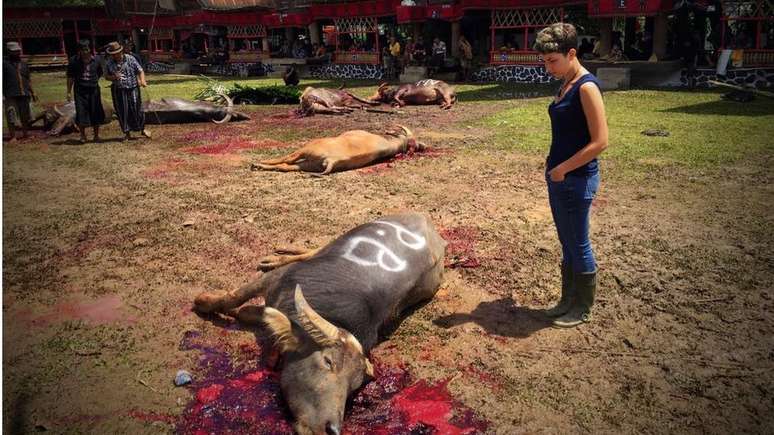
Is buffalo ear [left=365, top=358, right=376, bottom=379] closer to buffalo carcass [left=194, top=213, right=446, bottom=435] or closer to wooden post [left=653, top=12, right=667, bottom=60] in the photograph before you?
buffalo carcass [left=194, top=213, right=446, bottom=435]

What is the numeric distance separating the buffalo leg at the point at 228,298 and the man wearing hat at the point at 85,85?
25.2 feet

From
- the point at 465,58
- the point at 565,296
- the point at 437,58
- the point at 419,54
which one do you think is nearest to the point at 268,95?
the point at 437,58

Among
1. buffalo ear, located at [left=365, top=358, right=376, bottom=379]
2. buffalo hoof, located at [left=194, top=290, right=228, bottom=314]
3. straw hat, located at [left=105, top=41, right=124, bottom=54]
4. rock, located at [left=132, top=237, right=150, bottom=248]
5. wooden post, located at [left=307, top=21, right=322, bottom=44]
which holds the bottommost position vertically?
buffalo ear, located at [left=365, top=358, right=376, bottom=379]

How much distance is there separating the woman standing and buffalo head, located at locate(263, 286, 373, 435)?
1.64 metres

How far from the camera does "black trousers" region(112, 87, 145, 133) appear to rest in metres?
10.4

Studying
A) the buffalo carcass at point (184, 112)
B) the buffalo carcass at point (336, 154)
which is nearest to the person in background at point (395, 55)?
the buffalo carcass at point (184, 112)

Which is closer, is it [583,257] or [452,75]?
[583,257]

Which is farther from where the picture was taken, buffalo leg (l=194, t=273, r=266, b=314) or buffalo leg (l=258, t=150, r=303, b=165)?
buffalo leg (l=258, t=150, r=303, b=165)

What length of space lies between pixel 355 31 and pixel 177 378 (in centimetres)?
2391

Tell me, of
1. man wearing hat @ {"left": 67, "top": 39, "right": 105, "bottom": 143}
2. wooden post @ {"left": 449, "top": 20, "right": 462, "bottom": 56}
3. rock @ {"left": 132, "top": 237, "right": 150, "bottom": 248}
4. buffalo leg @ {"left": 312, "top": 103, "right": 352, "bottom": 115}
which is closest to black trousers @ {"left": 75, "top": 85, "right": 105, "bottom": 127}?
man wearing hat @ {"left": 67, "top": 39, "right": 105, "bottom": 143}

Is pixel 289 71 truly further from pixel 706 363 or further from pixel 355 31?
pixel 706 363

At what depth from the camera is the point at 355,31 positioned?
25297mm

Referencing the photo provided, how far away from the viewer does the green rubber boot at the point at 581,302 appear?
379 centimetres

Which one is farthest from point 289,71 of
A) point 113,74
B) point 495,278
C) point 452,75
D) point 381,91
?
point 495,278
